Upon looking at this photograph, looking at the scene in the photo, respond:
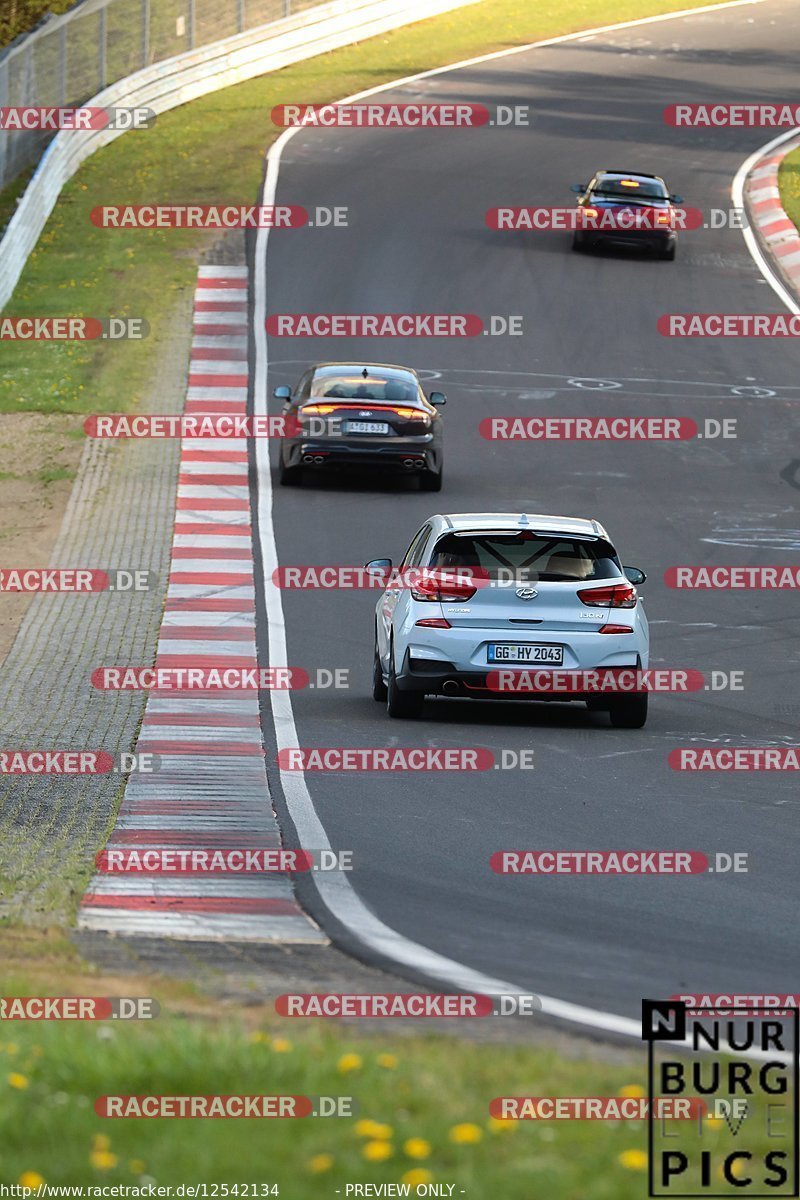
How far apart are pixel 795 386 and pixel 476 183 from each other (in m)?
15.9

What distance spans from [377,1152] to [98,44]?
144 ft

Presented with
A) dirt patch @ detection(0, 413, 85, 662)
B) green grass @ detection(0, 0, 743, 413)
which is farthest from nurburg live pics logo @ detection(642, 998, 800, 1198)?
green grass @ detection(0, 0, 743, 413)

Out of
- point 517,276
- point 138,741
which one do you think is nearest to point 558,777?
point 138,741

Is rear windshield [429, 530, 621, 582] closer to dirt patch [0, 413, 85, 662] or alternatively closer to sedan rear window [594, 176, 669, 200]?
dirt patch [0, 413, 85, 662]

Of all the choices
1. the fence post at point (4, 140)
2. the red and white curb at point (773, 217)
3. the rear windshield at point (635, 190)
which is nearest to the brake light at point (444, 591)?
the red and white curb at point (773, 217)

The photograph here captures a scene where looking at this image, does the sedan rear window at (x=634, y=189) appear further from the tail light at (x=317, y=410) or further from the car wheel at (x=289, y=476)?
the tail light at (x=317, y=410)

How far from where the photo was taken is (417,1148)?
5258 millimetres

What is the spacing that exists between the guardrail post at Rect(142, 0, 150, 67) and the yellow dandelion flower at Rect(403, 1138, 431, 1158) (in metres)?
46.3

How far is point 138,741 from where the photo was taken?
14.1 meters

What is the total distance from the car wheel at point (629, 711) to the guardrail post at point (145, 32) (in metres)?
37.4

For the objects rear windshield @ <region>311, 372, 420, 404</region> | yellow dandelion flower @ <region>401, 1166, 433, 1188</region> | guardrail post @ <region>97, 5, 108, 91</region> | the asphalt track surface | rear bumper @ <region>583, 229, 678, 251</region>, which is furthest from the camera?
guardrail post @ <region>97, 5, 108, 91</region>

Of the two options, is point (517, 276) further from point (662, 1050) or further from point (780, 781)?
point (662, 1050)

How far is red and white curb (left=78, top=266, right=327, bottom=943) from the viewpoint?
9133mm

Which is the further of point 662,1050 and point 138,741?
point 138,741
